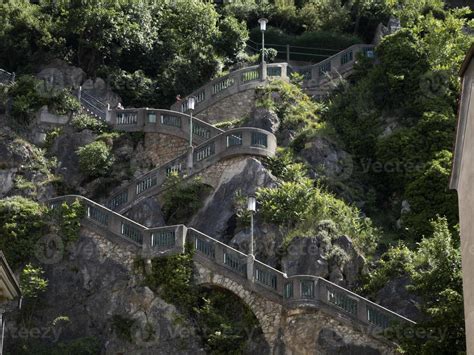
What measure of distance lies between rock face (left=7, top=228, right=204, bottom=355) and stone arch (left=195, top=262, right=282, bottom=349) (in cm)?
127

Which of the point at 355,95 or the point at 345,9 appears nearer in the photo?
the point at 355,95

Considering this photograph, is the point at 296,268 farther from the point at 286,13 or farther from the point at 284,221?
the point at 286,13

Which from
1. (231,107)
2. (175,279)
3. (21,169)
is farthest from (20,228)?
(231,107)

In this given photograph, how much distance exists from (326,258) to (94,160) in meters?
10.2

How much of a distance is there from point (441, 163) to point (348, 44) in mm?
12292

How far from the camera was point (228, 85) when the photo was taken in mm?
48812

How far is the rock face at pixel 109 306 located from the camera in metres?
37.5

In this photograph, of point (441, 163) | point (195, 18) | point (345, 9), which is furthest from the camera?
point (345, 9)

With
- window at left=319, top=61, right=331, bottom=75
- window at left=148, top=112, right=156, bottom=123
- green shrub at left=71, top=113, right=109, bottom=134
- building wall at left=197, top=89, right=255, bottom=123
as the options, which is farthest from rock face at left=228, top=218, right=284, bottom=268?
window at left=319, top=61, right=331, bottom=75

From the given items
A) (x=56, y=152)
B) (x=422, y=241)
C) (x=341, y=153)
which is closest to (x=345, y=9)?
(x=341, y=153)

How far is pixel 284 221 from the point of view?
40406 millimetres

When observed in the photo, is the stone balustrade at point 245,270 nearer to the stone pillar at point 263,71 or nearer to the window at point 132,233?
the window at point 132,233

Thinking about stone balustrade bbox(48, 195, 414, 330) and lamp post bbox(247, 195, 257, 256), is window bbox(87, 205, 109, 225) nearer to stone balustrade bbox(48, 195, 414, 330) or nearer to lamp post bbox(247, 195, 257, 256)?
stone balustrade bbox(48, 195, 414, 330)

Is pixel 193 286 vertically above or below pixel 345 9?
below
